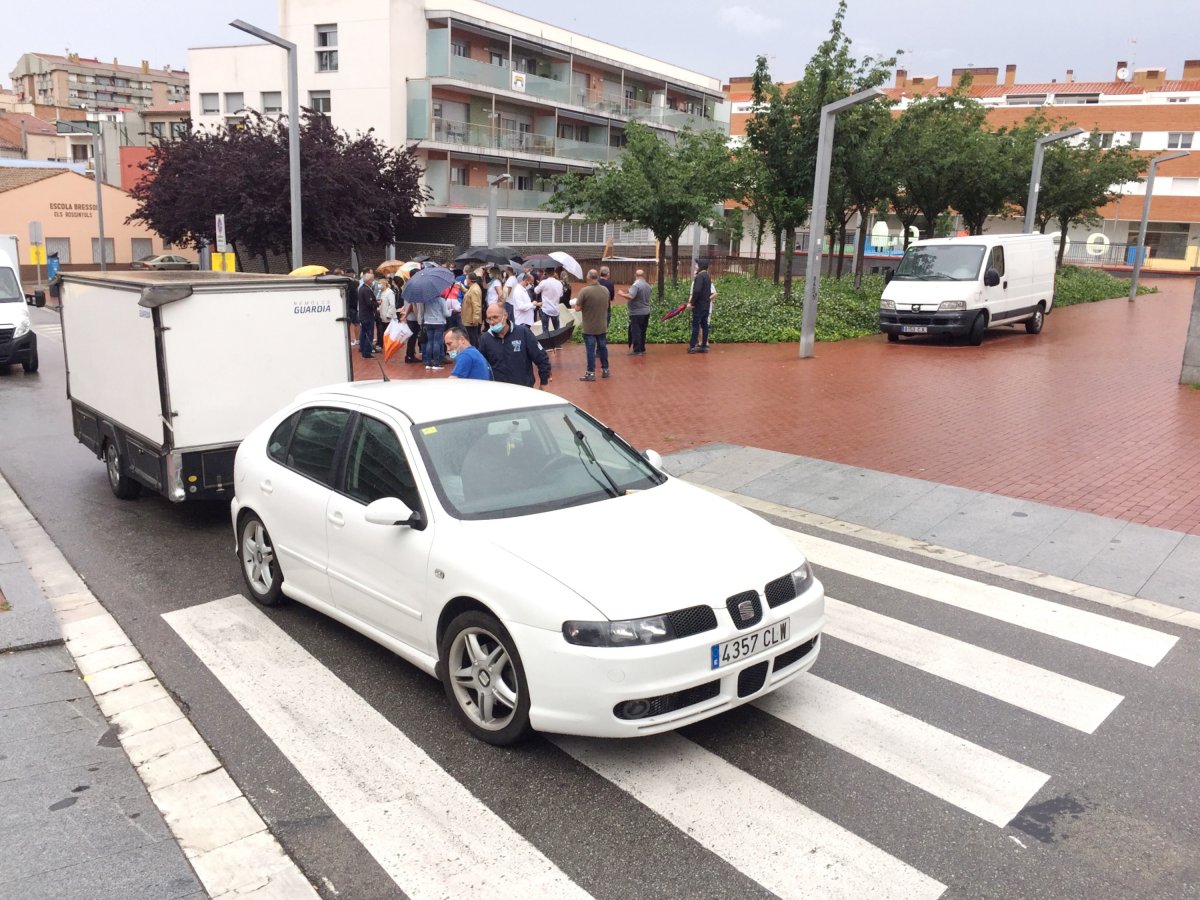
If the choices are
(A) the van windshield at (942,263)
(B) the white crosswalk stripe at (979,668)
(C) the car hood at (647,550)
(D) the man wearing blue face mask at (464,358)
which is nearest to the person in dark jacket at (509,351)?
(D) the man wearing blue face mask at (464,358)

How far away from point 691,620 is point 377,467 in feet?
6.80

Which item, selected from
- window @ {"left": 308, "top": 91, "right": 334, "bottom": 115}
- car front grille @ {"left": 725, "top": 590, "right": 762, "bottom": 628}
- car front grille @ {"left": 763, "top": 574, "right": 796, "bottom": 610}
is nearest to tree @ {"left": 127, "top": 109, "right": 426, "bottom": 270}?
window @ {"left": 308, "top": 91, "right": 334, "bottom": 115}

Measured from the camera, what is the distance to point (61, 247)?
52.5 metres

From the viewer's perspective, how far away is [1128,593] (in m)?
6.88

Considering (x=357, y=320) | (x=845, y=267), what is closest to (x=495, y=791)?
(x=357, y=320)

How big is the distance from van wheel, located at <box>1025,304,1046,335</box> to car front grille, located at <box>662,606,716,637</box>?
67.2 ft

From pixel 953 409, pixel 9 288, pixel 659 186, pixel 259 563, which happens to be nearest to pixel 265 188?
pixel 9 288

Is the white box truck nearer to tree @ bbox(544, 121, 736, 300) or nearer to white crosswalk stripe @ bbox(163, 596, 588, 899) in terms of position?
white crosswalk stripe @ bbox(163, 596, 588, 899)

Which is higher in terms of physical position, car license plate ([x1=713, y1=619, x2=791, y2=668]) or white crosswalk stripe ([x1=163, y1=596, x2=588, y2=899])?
car license plate ([x1=713, y1=619, x2=791, y2=668])

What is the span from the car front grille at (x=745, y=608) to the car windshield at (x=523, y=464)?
3.65 ft

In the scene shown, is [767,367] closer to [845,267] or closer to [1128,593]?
[1128,593]

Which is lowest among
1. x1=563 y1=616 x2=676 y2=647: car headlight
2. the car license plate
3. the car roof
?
the car license plate

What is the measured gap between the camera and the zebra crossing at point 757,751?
3789mm

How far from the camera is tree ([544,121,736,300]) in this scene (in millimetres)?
24688
